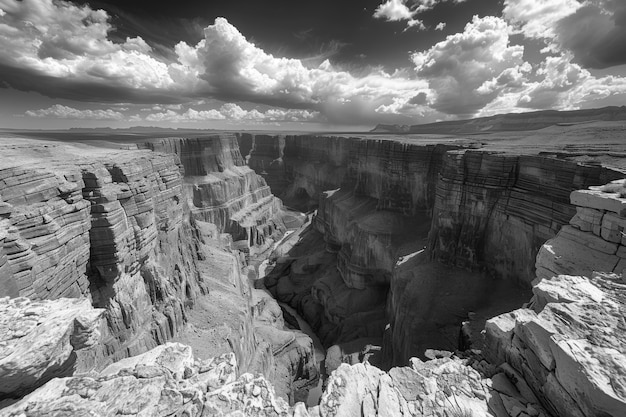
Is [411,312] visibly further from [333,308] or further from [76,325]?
[76,325]

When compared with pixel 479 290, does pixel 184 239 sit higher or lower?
higher

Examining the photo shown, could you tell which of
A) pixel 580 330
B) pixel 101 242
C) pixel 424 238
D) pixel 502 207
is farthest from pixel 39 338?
pixel 424 238

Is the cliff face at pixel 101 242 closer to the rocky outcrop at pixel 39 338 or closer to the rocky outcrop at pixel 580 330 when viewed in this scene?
the rocky outcrop at pixel 39 338

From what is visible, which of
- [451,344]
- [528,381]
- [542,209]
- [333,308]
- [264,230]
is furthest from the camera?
[264,230]

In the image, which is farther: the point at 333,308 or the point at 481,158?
the point at 333,308

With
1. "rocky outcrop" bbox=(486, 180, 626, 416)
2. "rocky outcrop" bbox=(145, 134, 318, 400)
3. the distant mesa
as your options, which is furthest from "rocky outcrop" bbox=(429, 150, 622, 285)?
the distant mesa

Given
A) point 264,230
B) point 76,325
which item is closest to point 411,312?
point 76,325
